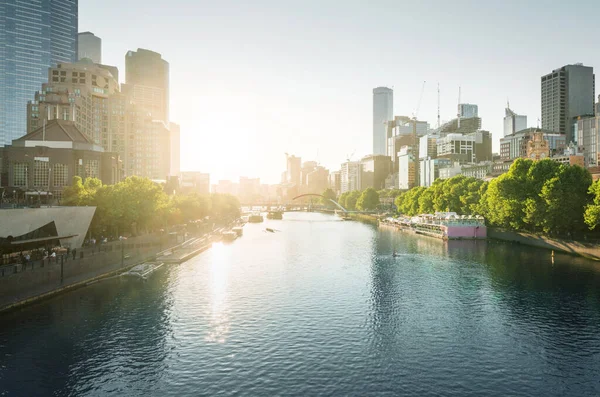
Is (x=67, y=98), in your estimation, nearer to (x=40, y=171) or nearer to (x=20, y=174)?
(x=40, y=171)

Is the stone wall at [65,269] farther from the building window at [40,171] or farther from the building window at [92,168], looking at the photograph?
the building window at [92,168]

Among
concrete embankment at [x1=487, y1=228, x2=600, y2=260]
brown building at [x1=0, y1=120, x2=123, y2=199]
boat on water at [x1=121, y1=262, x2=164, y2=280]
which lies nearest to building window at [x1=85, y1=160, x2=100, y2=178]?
brown building at [x1=0, y1=120, x2=123, y2=199]

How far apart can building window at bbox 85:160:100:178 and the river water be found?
62.9 metres

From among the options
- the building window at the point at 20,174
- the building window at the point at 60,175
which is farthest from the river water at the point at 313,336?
the building window at the point at 20,174

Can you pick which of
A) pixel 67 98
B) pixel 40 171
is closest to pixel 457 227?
pixel 40 171

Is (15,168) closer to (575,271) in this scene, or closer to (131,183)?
(131,183)

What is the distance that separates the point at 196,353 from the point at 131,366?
5.46m

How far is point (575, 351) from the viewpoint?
39.9 m

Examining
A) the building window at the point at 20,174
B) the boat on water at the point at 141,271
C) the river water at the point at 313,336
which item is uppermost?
the building window at the point at 20,174

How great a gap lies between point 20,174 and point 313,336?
99.7 meters

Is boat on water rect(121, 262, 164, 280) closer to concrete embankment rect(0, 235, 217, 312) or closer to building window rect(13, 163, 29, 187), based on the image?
concrete embankment rect(0, 235, 217, 312)

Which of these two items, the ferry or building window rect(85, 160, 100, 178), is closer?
building window rect(85, 160, 100, 178)

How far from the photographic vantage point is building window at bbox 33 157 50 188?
111938 mm

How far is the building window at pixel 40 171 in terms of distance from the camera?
112 meters
